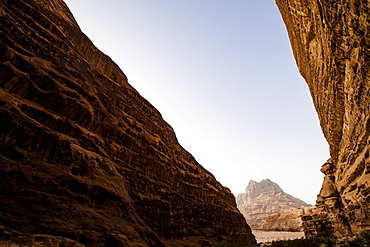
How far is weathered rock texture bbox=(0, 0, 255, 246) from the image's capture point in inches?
352

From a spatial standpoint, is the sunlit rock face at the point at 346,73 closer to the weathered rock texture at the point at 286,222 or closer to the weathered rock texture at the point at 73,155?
the weathered rock texture at the point at 73,155

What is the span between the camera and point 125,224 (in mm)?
11789

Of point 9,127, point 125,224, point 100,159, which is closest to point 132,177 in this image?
point 100,159

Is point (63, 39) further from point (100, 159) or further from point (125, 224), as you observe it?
point (125, 224)

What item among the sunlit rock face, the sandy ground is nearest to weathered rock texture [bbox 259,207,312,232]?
the sandy ground

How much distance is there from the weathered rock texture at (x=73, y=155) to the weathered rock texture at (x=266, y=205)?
6909cm

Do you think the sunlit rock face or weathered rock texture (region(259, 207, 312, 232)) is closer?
the sunlit rock face

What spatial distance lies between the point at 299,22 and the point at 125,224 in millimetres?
19287

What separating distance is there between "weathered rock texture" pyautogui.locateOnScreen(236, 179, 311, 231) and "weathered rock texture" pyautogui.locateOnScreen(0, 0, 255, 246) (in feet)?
227

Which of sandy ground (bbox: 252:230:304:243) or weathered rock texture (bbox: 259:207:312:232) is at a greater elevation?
weathered rock texture (bbox: 259:207:312:232)

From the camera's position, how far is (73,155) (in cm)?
1143

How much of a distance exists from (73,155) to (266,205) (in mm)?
134715

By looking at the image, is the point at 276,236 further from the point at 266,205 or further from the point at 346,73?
the point at 346,73

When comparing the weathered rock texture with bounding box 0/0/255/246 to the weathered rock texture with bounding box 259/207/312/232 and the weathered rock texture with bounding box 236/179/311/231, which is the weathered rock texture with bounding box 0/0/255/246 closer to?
the weathered rock texture with bounding box 259/207/312/232
